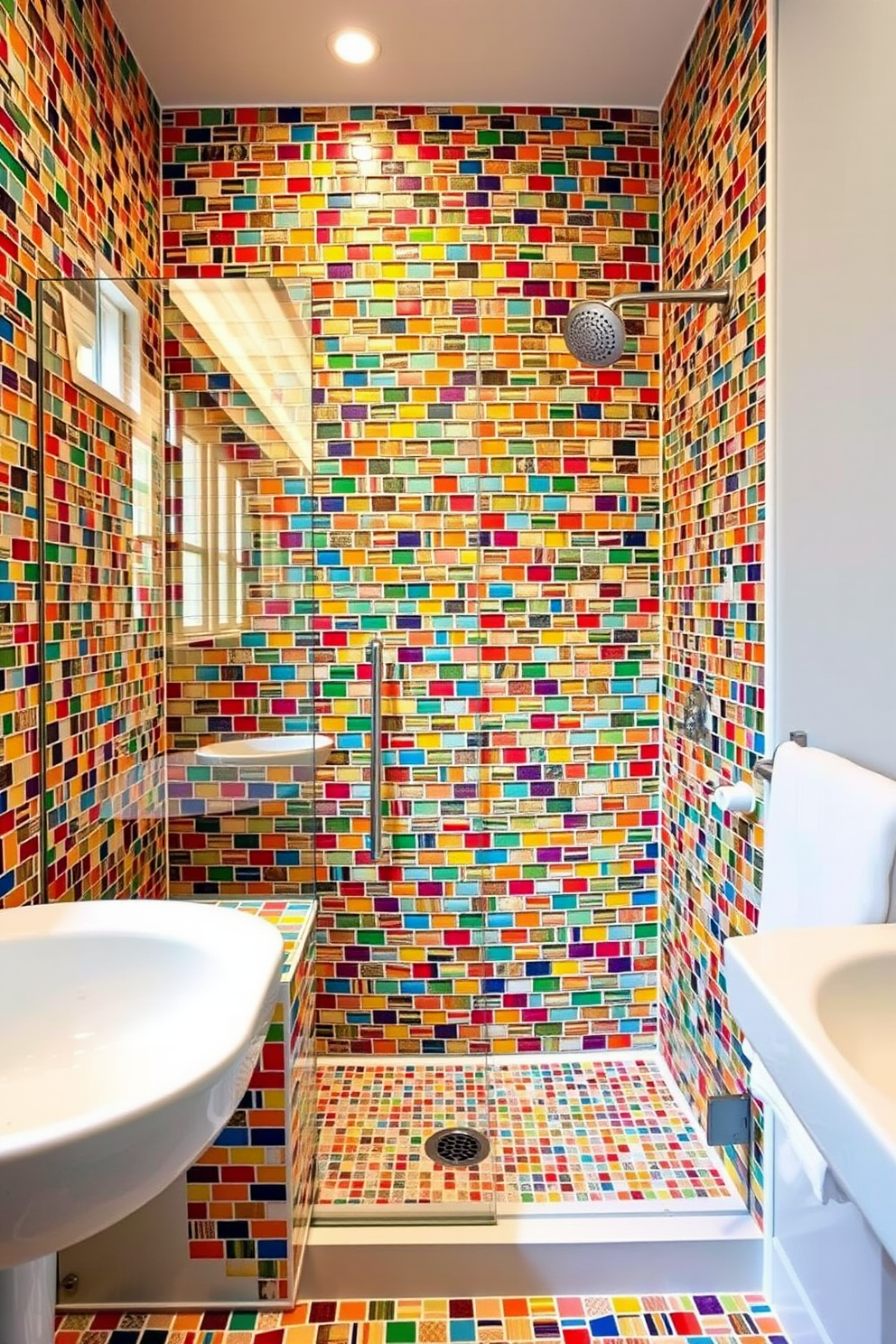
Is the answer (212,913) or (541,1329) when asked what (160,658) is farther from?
(541,1329)

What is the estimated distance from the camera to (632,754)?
2375 millimetres

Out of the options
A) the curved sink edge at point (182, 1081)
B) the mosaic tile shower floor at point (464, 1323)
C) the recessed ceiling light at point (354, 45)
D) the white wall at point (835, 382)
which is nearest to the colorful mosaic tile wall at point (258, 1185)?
the mosaic tile shower floor at point (464, 1323)

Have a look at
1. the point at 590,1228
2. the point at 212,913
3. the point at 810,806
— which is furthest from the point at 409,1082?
the point at 810,806

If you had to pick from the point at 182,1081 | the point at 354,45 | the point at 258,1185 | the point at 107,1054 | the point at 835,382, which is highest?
the point at 354,45

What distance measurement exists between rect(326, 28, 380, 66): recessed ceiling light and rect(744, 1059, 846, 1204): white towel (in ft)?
7.52

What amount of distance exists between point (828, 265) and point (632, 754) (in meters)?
1.35

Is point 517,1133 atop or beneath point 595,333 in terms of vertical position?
beneath

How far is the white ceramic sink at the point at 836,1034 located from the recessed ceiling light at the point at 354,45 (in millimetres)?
2145

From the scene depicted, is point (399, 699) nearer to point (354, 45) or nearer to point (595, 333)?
point (595, 333)

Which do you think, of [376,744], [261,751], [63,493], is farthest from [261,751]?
[63,493]

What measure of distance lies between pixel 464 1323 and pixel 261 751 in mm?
1185

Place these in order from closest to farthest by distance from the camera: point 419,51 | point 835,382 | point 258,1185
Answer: point 835,382 < point 258,1185 < point 419,51

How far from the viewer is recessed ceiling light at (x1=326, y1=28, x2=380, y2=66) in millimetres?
1955

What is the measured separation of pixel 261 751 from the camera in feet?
6.08
